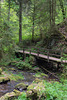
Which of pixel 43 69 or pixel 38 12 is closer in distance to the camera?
pixel 43 69

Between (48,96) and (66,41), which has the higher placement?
(66,41)

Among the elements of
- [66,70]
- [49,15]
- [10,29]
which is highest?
[49,15]

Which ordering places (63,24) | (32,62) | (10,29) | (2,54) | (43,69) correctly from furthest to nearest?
(63,24) → (32,62) → (43,69) → (10,29) → (2,54)

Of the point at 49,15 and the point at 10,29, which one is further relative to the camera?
the point at 49,15

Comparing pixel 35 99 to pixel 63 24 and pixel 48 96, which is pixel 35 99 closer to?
pixel 48 96

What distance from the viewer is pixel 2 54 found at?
1068 cm

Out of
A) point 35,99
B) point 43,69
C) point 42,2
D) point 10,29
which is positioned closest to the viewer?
point 35,99

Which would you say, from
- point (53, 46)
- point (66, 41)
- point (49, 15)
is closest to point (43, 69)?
point (53, 46)

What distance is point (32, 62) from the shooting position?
1482cm

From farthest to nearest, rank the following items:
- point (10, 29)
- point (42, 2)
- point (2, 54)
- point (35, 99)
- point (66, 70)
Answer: point (42, 2) → point (10, 29) → point (2, 54) → point (66, 70) → point (35, 99)

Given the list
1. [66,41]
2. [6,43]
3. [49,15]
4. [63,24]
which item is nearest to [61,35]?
[66,41]

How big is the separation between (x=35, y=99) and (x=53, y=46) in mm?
11416

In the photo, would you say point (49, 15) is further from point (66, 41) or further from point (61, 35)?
point (66, 41)

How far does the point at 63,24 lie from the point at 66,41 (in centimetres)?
410
